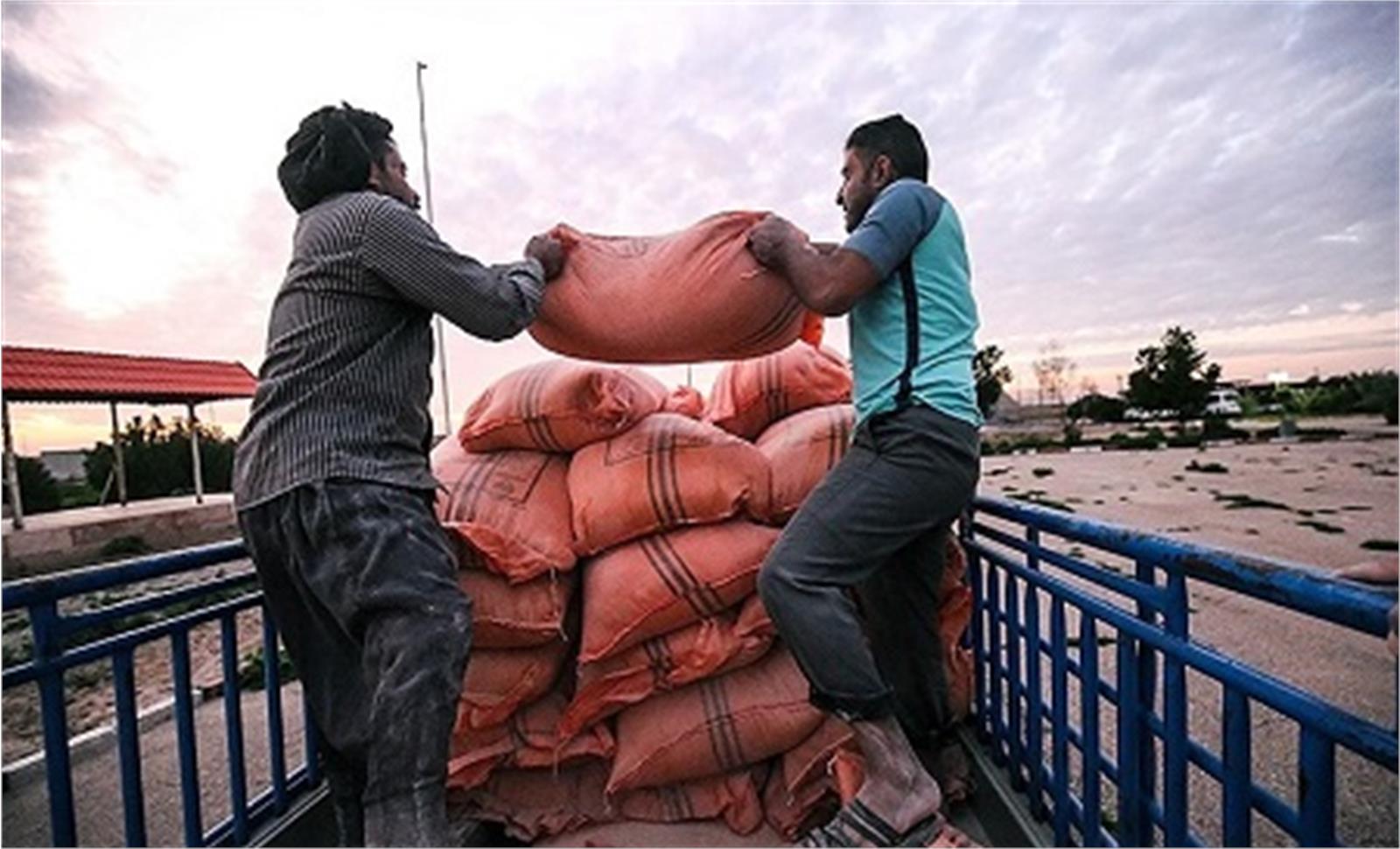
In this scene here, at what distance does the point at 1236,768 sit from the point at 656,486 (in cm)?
123

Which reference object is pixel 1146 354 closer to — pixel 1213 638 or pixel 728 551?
pixel 1213 638

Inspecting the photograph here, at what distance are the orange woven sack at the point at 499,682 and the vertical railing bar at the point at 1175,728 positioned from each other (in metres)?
1.31

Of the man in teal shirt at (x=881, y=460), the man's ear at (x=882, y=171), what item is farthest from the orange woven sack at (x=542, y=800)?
the man's ear at (x=882, y=171)

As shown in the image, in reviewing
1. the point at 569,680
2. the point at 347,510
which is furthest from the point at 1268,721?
the point at 347,510

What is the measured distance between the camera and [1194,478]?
14188mm

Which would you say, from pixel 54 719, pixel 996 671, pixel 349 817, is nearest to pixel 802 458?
pixel 996 671

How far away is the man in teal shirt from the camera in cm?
149

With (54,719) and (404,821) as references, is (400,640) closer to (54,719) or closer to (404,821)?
(404,821)

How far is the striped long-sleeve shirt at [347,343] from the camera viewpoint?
1.39 metres

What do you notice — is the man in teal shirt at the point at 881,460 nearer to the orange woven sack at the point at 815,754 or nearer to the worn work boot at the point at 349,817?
the orange woven sack at the point at 815,754

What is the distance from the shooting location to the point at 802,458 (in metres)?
2.01

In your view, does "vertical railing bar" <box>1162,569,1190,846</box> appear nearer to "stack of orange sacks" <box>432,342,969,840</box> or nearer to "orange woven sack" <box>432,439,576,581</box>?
"stack of orange sacks" <box>432,342,969,840</box>

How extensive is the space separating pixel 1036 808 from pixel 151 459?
17.1 m

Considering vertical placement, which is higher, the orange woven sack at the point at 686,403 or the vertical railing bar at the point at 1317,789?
the orange woven sack at the point at 686,403
